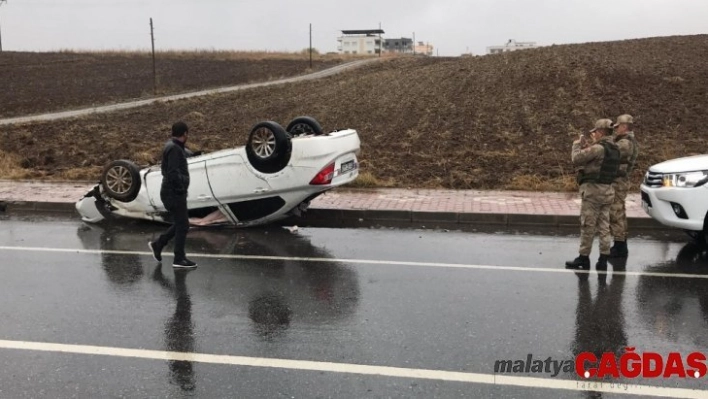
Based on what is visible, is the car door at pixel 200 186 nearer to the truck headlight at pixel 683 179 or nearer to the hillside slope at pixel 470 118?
the hillside slope at pixel 470 118

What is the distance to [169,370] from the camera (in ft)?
13.3

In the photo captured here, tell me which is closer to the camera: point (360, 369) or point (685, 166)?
point (360, 369)

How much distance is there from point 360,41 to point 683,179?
446 ft

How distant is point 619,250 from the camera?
7.09m

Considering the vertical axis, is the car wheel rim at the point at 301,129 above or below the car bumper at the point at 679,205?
above

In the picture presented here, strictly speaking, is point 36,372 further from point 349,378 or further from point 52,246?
point 52,246

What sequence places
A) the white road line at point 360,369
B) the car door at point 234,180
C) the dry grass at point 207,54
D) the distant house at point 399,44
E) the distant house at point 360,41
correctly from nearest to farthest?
the white road line at point 360,369 → the car door at point 234,180 → the dry grass at point 207,54 → the distant house at point 360,41 → the distant house at point 399,44

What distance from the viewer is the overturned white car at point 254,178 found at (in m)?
7.98

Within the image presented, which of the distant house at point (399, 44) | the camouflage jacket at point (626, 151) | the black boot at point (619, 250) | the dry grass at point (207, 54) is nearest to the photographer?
the camouflage jacket at point (626, 151)

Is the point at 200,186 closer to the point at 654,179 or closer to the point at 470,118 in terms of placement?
the point at 654,179

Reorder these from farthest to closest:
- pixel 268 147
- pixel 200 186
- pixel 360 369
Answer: pixel 200 186 < pixel 268 147 < pixel 360 369

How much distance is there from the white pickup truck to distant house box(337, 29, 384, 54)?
13056 centimetres

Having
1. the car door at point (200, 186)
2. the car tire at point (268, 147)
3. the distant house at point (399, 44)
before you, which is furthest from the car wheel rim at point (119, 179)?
the distant house at point (399, 44)

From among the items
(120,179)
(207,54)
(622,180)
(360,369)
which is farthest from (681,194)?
(207,54)
